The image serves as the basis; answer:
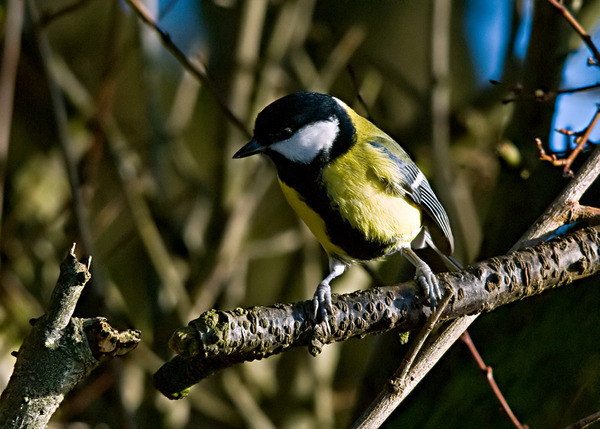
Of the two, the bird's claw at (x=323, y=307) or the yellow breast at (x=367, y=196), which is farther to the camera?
the yellow breast at (x=367, y=196)

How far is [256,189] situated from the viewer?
2732 mm

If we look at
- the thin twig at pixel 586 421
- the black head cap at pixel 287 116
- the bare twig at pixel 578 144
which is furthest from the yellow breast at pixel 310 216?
the thin twig at pixel 586 421

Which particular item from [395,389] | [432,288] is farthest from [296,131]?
[395,389]

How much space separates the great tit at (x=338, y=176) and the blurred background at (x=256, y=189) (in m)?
0.27

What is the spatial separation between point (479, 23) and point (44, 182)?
2256 mm

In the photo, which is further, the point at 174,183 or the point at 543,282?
the point at 174,183

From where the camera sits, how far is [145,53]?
2623 mm

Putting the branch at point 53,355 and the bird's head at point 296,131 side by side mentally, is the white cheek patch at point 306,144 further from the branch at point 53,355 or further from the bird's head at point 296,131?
the branch at point 53,355

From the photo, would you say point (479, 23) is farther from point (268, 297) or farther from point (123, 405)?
point (123, 405)

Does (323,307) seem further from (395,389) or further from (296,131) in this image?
(296,131)

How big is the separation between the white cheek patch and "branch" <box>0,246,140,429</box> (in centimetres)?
86

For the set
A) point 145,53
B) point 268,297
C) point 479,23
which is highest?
point 145,53

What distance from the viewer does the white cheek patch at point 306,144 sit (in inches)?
68.7

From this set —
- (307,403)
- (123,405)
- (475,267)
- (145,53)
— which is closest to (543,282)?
(475,267)
